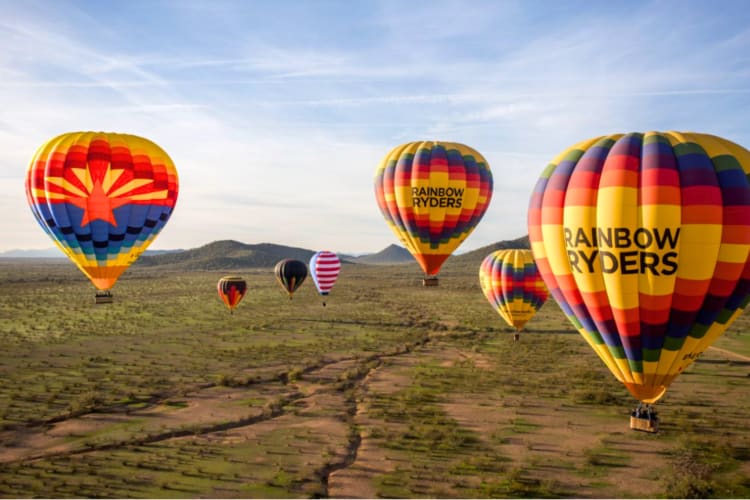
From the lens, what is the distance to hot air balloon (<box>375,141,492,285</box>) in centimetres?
2625

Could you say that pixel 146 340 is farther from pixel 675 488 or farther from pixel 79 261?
pixel 675 488

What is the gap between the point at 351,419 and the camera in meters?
18.5

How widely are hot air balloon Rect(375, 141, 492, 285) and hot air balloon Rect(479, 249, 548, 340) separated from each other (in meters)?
4.07

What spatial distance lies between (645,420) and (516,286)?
17.1 m

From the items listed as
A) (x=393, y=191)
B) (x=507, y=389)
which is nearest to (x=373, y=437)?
(x=507, y=389)

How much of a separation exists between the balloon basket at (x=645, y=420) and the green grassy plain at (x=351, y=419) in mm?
2154

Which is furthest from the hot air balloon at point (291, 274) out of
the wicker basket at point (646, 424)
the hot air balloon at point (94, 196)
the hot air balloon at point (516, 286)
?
the wicker basket at point (646, 424)

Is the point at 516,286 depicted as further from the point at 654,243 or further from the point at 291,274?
the point at 291,274

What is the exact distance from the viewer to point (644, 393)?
13.0 m

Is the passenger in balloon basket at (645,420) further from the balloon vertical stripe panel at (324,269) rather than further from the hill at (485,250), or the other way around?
the hill at (485,250)

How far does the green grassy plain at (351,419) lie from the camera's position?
13.7m

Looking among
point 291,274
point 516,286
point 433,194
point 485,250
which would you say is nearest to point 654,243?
point 433,194

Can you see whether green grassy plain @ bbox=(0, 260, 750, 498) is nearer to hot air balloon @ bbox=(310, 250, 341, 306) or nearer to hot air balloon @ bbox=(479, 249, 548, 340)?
hot air balloon @ bbox=(479, 249, 548, 340)

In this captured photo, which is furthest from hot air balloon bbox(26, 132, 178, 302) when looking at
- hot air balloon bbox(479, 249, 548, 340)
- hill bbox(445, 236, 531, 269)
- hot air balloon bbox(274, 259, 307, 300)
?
hill bbox(445, 236, 531, 269)
